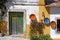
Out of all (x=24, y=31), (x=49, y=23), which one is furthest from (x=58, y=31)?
(x=24, y=31)

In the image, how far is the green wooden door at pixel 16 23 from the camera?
2199 cm

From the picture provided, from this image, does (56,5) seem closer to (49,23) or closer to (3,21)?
(49,23)

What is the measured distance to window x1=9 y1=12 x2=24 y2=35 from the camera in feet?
72.2

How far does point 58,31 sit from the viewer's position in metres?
22.1

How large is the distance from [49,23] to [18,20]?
7.04 ft

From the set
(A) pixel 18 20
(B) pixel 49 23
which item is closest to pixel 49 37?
(B) pixel 49 23

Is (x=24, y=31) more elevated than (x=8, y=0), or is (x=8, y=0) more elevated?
(x=8, y=0)

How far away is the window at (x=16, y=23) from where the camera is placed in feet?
72.2

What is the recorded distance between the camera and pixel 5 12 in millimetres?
21562

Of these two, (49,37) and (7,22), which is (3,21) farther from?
(49,37)

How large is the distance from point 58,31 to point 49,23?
903 mm

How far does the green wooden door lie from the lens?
72.1 ft

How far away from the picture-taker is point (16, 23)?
22.2 metres

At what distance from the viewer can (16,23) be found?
22.2 meters
